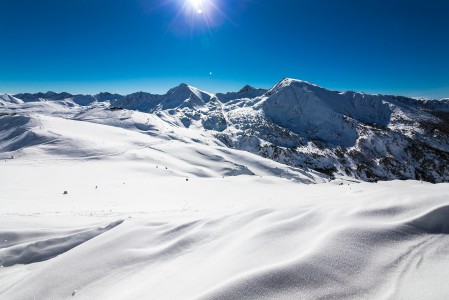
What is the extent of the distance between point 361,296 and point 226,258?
184cm

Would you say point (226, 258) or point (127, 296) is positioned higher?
point (226, 258)

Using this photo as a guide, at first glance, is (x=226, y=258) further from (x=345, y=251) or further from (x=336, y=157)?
(x=336, y=157)

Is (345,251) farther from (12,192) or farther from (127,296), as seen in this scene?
(12,192)

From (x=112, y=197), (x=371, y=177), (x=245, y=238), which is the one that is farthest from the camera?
(x=371, y=177)

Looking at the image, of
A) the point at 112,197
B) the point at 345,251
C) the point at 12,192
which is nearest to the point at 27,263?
the point at 345,251

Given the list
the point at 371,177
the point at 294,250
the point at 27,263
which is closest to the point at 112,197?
the point at 27,263

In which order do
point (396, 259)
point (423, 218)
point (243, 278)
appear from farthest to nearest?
point (423, 218), point (396, 259), point (243, 278)

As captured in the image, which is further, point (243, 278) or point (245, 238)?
point (245, 238)

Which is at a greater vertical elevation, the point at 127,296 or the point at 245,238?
the point at 245,238

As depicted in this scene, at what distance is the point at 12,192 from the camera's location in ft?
45.1

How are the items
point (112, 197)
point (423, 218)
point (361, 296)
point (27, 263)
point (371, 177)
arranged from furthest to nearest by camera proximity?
point (371, 177) → point (112, 197) → point (27, 263) → point (423, 218) → point (361, 296)

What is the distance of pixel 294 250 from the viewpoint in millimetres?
3779

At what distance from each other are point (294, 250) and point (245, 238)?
1.04 meters

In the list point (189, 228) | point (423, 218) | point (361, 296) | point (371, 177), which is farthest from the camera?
point (371, 177)
